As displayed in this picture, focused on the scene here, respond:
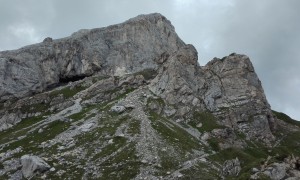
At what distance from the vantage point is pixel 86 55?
179 m

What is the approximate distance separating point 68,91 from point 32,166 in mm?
73182

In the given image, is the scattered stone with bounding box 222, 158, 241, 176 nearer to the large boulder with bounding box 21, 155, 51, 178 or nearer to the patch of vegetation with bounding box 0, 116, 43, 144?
the large boulder with bounding box 21, 155, 51, 178

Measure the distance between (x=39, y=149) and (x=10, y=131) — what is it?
34368 mm

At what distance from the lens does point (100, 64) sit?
6929 inches

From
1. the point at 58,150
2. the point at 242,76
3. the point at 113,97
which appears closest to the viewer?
the point at 58,150

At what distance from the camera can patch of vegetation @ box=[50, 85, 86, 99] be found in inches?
5664

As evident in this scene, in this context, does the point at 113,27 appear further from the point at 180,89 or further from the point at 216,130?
the point at 216,130

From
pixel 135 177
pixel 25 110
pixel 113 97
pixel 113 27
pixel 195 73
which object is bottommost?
pixel 135 177

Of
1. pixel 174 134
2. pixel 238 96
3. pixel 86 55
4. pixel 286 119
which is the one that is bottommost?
pixel 174 134

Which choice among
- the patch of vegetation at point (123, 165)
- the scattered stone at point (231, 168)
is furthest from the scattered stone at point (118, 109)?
the scattered stone at point (231, 168)

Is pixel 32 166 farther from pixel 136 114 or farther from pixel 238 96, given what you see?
pixel 238 96

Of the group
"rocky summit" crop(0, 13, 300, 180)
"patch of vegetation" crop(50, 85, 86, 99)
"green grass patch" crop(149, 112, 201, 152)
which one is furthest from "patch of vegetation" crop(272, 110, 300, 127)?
"patch of vegetation" crop(50, 85, 86, 99)

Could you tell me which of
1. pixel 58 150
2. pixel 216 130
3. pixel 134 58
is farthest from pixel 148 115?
pixel 134 58

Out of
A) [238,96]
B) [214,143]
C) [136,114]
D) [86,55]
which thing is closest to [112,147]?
[136,114]
